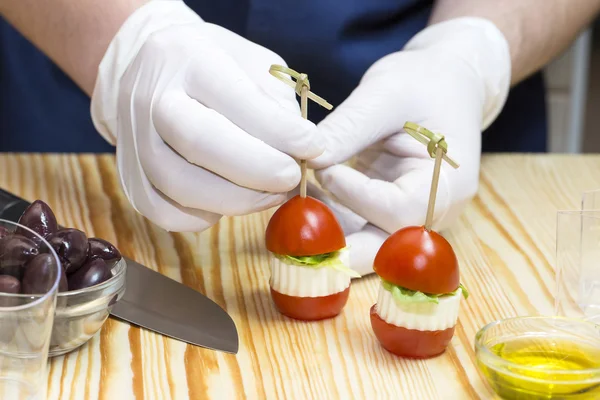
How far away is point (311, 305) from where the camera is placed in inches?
36.0

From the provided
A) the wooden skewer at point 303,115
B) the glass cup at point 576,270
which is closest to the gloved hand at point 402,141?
the wooden skewer at point 303,115

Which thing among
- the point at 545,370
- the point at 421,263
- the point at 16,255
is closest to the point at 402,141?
the point at 421,263

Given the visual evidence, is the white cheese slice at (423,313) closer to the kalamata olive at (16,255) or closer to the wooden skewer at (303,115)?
the wooden skewer at (303,115)

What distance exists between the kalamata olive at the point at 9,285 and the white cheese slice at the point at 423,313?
1.22 ft

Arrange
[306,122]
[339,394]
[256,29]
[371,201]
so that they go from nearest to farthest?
[339,394], [306,122], [371,201], [256,29]

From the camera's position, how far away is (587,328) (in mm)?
821

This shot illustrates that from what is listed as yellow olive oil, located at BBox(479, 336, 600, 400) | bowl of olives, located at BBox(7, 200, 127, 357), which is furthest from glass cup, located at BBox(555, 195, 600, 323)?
bowl of olives, located at BBox(7, 200, 127, 357)

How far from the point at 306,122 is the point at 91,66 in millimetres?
422

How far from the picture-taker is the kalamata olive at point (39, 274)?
0.70 meters

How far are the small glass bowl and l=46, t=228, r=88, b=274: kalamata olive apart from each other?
0.03 metres

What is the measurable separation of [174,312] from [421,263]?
0.29 m

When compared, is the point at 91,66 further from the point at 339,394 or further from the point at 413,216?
the point at 339,394

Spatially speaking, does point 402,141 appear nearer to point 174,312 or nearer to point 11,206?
point 174,312

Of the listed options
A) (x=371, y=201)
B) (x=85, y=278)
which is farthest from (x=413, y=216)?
(x=85, y=278)
